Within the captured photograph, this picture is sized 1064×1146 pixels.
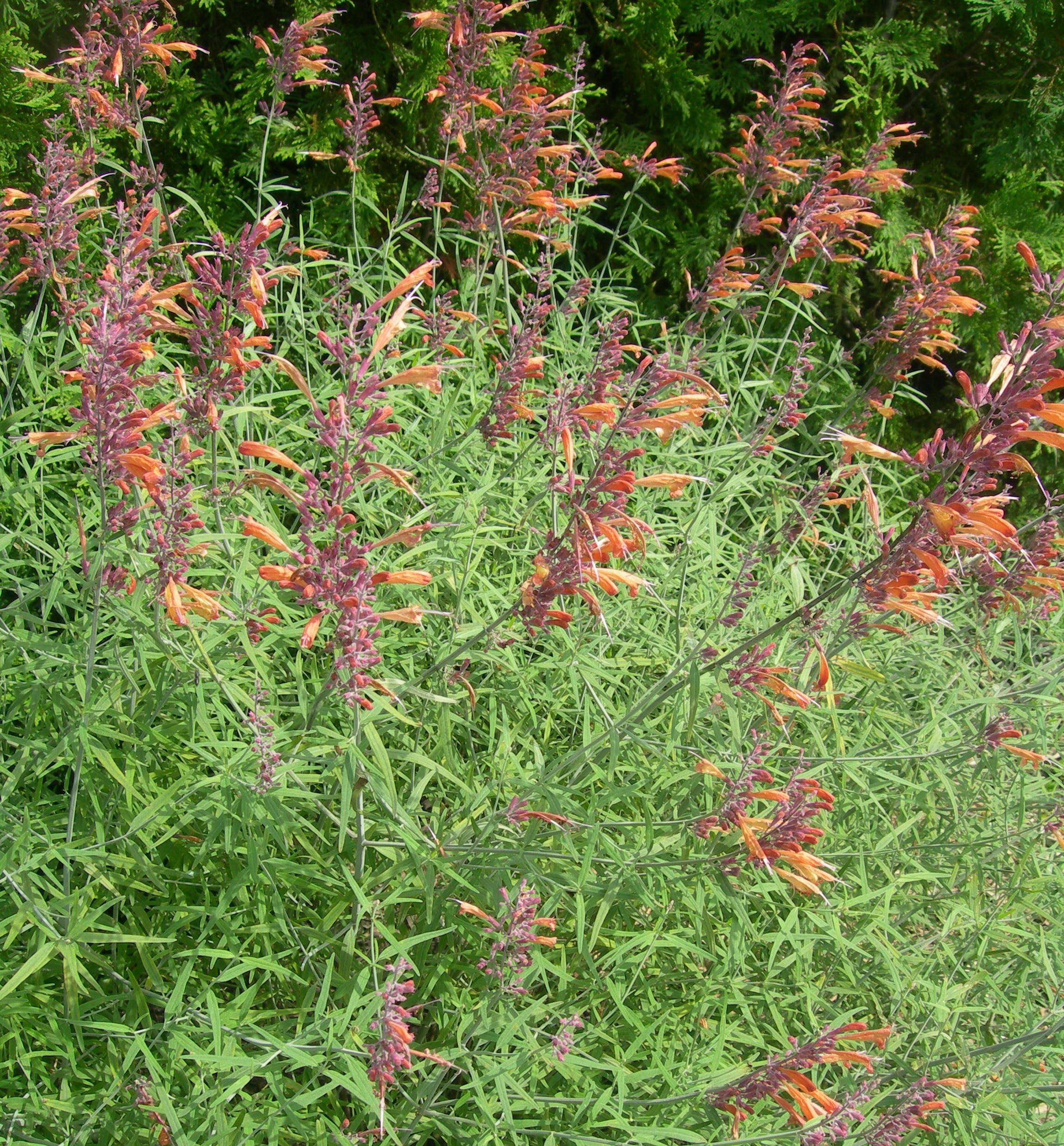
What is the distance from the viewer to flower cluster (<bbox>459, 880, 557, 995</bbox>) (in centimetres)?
240

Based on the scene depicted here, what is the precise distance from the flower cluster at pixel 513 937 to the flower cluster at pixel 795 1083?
565mm

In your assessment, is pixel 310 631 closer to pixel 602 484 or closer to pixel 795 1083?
pixel 602 484

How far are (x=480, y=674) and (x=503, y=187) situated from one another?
1887mm

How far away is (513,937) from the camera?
240cm

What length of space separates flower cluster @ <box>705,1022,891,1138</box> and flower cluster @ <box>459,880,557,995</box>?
1.85 feet

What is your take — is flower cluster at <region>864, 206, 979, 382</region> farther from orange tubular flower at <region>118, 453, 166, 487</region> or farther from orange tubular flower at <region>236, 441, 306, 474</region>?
orange tubular flower at <region>118, 453, 166, 487</region>

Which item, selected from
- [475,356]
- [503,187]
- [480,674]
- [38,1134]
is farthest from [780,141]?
[38,1134]

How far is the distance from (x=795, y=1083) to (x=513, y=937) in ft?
2.50

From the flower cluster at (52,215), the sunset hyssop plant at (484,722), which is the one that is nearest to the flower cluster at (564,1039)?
the sunset hyssop plant at (484,722)

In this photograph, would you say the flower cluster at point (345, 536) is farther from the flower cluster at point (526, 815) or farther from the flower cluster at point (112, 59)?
the flower cluster at point (112, 59)

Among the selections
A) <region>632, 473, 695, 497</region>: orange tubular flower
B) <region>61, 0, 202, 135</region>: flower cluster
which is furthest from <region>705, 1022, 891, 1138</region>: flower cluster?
<region>61, 0, 202, 135</region>: flower cluster

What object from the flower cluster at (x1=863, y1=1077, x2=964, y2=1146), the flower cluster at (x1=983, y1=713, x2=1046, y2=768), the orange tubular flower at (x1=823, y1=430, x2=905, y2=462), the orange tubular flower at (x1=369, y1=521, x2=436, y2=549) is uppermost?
the orange tubular flower at (x1=823, y1=430, x2=905, y2=462)

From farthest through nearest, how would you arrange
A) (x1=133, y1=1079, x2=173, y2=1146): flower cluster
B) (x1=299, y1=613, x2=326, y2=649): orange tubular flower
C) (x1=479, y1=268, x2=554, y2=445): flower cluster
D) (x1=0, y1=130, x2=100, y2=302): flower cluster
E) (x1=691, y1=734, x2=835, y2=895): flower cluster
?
(x1=479, y1=268, x2=554, y2=445): flower cluster
(x1=0, y1=130, x2=100, y2=302): flower cluster
(x1=691, y1=734, x2=835, y2=895): flower cluster
(x1=133, y1=1079, x2=173, y2=1146): flower cluster
(x1=299, y1=613, x2=326, y2=649): orange tubular flower

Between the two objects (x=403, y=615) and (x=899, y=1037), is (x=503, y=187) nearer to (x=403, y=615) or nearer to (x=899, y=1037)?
(x=403, y=615)
